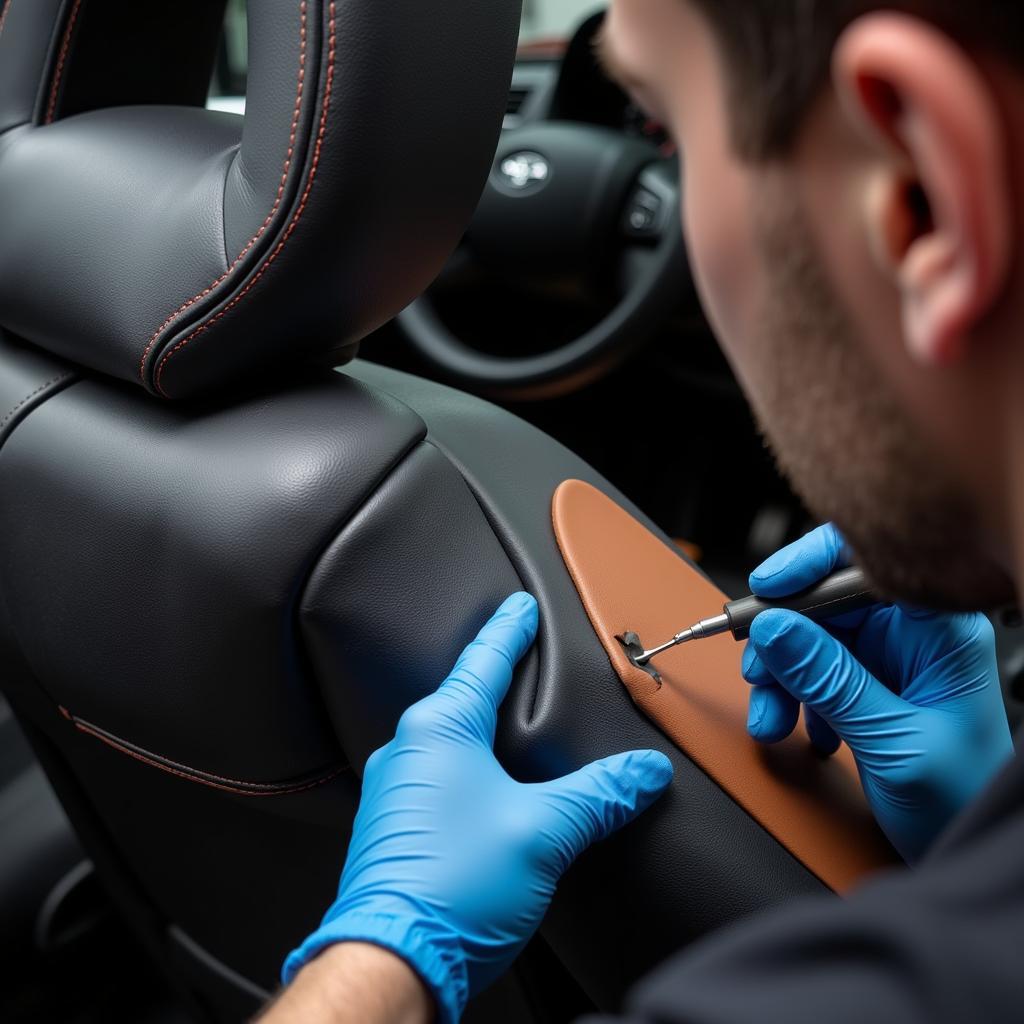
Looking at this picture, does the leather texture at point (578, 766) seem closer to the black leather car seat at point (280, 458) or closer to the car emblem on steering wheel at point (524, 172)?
the black leather car seat at point (280, 458)

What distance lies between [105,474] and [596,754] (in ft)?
1.18

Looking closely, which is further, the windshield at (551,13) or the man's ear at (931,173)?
the windshield at (551,13)

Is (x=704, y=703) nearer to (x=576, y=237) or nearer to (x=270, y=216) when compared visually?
(x=270, y=216)

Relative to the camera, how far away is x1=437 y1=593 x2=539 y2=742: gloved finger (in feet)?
2.17

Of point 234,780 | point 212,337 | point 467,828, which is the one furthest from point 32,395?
point 467,828

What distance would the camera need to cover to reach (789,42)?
0.43 m

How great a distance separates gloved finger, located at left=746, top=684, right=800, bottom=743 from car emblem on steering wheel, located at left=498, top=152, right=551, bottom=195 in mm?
1276

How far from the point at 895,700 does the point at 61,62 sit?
2.41ft

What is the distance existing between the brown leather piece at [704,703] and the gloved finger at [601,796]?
4cm

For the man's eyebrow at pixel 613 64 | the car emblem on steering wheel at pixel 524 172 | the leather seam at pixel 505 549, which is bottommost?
the leather seam at pixel 505 549

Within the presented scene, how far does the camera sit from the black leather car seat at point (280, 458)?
0.61 meters

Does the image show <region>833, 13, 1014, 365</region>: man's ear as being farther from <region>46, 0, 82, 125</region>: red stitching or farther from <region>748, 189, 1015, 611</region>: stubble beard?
<region>46, 0, 82, 125</region>: red stitching

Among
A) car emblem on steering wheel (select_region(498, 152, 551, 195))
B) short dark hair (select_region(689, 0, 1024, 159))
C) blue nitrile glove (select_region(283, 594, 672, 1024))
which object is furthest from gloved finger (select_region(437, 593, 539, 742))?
car emblem on steering wheel (select_region(498, 152, 551, 195))

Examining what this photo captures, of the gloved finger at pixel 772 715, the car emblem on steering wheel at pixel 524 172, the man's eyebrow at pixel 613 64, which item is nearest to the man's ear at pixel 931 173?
the man's eyebrow at pixel 613 64
